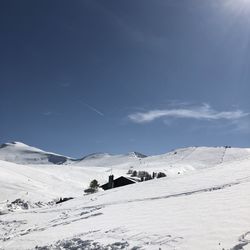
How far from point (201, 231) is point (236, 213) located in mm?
2910

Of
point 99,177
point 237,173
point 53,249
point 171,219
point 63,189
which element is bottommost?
point 53,249

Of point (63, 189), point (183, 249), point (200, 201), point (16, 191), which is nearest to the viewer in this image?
point (183, 249)

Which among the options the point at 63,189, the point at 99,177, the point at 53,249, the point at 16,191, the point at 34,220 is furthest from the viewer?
the point at 99,177

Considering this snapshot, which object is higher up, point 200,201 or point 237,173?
point 237,173

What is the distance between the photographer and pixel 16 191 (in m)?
91.6

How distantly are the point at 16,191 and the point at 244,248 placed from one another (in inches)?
3349

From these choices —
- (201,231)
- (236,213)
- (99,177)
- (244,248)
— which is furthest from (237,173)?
(99,177)

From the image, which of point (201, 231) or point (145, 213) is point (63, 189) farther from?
point (201, 231)

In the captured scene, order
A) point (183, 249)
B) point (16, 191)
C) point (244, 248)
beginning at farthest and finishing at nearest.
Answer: point (16, 191) → point (183, 249) → point (244, 248)

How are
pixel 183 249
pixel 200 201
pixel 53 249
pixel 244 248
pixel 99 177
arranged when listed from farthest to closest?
pixel 99 177 → pixel 200 201 → pixel 53 249 → pixel 183 249 → pixel 244 248

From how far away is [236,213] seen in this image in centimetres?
1698

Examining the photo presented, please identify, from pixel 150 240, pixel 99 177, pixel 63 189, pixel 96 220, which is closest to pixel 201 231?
pixel 150 240

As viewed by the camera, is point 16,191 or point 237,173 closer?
point 237,173

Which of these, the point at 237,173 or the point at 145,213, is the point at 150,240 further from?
the point at 237,173
